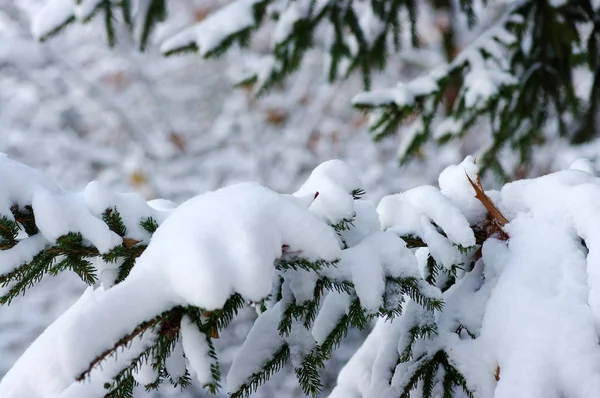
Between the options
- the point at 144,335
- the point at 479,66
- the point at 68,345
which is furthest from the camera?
the point at 479,66

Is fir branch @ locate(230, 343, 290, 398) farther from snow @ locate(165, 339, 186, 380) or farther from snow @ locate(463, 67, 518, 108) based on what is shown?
snow @ locate(463, 67, 518, 108)

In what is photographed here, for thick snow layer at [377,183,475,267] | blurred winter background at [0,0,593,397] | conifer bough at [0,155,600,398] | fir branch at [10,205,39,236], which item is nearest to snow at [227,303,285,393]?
conifer bough at [0,155,600,398]

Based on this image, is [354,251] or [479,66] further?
[479,66]

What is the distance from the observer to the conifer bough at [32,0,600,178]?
6.42 ft

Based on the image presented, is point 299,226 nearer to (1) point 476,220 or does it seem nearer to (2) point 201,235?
(2) point 201,235

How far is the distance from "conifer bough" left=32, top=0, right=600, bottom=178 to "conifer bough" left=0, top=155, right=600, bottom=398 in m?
0.92

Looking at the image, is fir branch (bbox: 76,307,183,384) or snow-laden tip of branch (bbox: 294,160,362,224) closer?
fir branch (bbox: 76,307,183,384)

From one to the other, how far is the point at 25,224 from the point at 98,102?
20.1 ft

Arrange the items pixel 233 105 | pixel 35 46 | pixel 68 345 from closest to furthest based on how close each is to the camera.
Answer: pixel 68 345
pixel 35 46
pixel 233 105

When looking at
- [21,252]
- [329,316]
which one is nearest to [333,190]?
[329,316]

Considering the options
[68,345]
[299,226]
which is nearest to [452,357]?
[299,226]

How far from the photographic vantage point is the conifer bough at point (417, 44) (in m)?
1.96

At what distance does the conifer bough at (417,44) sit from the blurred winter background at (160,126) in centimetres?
342

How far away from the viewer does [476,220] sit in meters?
1.01
